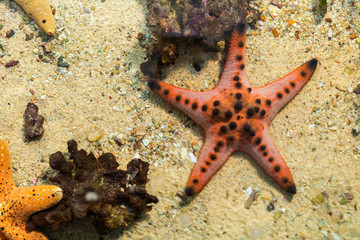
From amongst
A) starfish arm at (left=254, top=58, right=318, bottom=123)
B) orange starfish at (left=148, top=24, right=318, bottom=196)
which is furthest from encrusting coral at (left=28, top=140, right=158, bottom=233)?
starfish arm at (left=254, top=58, right=318, bottom=123)

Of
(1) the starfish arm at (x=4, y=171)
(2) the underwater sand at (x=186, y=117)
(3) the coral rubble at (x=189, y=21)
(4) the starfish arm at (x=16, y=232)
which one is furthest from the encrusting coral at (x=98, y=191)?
(3) the coral rubble at (x=189, y=21)

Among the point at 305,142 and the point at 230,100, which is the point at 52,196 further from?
the point at 305,142

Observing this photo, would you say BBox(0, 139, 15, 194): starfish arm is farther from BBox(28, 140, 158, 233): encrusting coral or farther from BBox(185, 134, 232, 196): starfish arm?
BBox(185, 134, 232, 196): starfish arm

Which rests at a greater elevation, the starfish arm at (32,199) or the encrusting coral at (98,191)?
the encrusting coral at (98,191)

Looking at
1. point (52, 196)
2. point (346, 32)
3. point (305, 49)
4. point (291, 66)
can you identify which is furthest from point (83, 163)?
point (346, 32)

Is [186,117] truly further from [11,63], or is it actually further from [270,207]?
[11,63]

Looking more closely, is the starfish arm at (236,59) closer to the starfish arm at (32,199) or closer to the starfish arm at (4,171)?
the starfish arm at (32,199)
